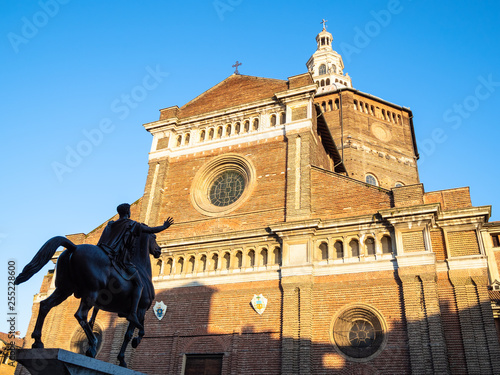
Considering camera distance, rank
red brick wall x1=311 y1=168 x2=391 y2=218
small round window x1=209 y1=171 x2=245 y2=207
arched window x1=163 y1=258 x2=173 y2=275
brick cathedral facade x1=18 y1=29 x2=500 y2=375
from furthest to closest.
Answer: small round window x1=209 y1=171 x2=245 y2=207, arched window x1=163 y1=258 x2=173 y2=275, red brick wall x1=311 y1=168 x2=391 y2=218, brick cathedral facade x1=18 y1=29 x2=500 y2=375

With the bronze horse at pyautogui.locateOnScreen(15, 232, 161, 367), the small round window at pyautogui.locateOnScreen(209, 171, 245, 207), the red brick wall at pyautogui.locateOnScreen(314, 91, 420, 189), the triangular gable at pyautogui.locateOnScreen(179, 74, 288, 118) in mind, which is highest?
the red brick wall at pyautogui.locateOnScreen(314, 91, 420, 189)

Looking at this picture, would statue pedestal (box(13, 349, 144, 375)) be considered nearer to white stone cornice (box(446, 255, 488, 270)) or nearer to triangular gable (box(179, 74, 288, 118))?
white stone cornice (box(446, 255, 488, 270))

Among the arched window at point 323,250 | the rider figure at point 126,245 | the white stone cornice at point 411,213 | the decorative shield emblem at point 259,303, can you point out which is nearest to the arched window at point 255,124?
the arched window at point 323,250

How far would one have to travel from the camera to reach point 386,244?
53.8 ft

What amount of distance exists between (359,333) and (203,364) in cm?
578

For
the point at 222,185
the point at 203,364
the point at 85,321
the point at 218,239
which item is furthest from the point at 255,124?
the point at 85,321

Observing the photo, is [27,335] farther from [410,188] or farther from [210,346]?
[410,188]

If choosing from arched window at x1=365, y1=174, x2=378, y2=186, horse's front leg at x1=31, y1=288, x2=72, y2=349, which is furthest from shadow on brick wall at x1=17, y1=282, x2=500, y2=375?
arched window at x1=365, y1=174, x2=378, y2=186

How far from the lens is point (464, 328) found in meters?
14.1

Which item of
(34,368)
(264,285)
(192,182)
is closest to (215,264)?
(264,285)

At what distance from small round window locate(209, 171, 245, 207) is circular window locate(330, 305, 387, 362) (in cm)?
743

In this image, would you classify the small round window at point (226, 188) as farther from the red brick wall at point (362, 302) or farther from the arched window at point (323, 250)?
the red brick wall at point (362, 302)

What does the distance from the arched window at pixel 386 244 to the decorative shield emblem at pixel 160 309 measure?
8906 mm

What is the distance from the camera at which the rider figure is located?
8531 mm
